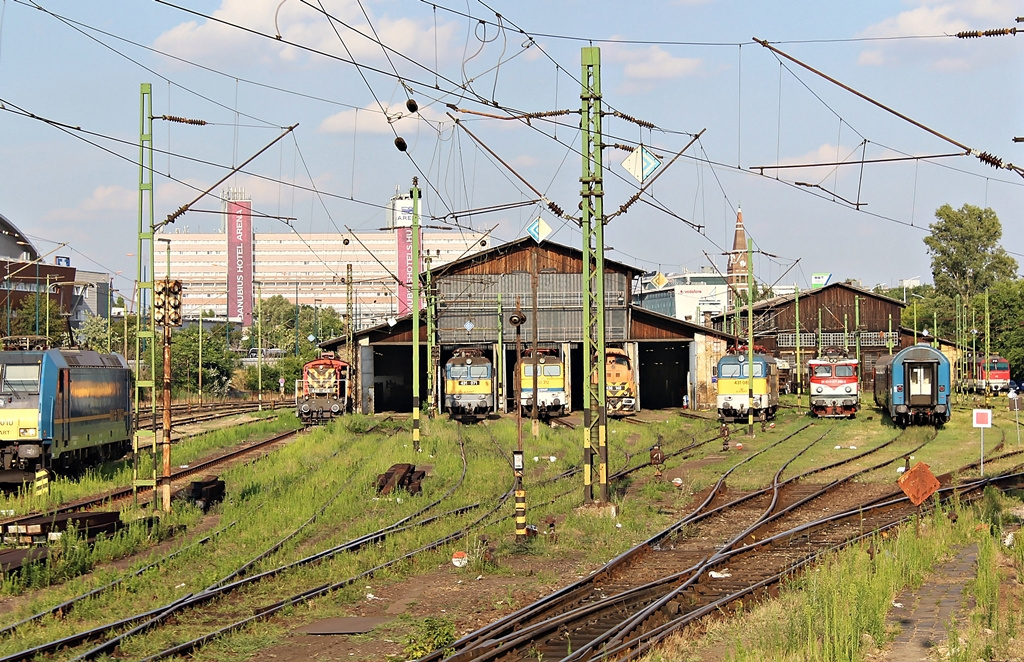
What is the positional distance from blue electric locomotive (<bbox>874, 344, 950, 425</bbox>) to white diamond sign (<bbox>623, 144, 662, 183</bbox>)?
25.0 m

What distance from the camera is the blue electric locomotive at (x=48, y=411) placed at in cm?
2381

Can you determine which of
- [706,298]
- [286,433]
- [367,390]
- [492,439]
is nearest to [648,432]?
[492,439]

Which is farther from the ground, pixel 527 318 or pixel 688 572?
pixel 527 318

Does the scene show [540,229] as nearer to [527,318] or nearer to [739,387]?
[739,387]

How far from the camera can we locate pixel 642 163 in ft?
69.7

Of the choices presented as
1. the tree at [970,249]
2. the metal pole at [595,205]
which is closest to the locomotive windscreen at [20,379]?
the metal pole at [595,205]

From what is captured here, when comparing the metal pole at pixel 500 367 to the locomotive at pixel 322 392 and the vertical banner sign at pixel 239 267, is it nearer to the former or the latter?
the locomotive at pixel 322 392

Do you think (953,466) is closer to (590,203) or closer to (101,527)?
(590,203)

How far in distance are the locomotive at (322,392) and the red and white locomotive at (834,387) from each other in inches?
889

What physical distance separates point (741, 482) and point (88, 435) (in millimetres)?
16576

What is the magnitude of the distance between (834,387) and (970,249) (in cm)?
5688

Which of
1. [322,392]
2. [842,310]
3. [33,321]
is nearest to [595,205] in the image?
[322,392]

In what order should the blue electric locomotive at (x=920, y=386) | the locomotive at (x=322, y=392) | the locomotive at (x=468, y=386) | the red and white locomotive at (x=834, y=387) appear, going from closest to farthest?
the blue electric locomotive at (x=920, y=386), the red and white locomotive at (x=834, y=387), the locomotive at (x=322, y=392), the locomotive at (x=468, y=386)

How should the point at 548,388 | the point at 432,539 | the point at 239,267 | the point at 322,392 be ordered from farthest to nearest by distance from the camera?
the point at 239,267 → the point at 322,392 → the point at 548,388 → the point at 432,539
